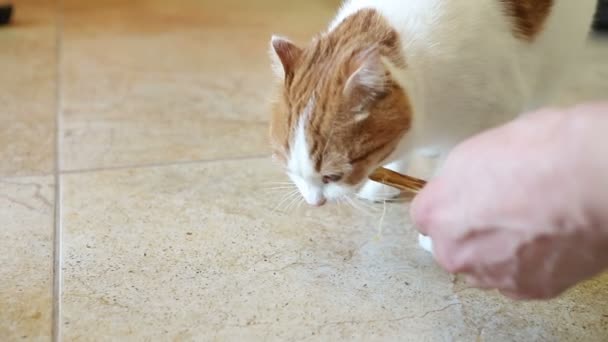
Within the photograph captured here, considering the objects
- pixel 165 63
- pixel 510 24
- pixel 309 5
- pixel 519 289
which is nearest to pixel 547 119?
pixel 519 289

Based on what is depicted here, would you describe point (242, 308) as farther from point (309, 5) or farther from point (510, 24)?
point (309, 5)

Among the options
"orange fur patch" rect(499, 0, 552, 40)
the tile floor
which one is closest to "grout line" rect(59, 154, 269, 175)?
the tile floor

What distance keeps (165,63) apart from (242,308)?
0.88m

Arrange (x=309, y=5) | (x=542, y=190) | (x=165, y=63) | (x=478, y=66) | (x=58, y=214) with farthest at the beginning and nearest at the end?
(x=309, y=5) → (x=165, y=63) → (x=58, y=214) → (x=478, y=66) → (x=542, y=190)

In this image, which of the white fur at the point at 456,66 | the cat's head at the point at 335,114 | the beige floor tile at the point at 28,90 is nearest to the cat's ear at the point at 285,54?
the cat's head at the point at 335,114

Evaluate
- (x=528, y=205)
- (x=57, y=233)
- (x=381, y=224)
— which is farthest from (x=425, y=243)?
(x=57, y=233)

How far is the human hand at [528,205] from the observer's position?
557mm

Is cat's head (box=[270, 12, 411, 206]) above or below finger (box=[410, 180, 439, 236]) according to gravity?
below

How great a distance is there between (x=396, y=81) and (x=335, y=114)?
0.10 m

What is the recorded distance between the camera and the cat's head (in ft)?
2.91

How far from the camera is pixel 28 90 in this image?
148 cm

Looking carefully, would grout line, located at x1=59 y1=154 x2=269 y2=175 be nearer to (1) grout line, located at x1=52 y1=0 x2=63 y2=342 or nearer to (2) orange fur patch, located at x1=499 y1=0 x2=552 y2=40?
(1) grout line, located at x1=52 y1=0 x2=63 y2=342

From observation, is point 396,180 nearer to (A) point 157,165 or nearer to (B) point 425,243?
(B) point 425,243

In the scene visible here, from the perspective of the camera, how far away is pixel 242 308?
0.91 metres
